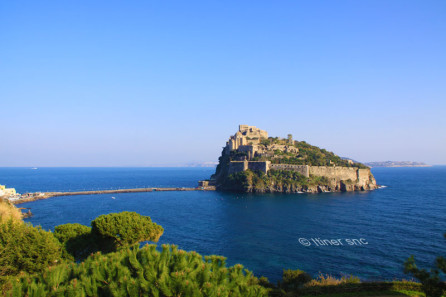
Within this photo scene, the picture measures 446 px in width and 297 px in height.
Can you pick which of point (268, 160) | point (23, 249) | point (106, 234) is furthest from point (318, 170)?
point (23, 249)

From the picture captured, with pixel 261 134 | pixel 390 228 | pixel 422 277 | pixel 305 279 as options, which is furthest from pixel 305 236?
pixel 261 134

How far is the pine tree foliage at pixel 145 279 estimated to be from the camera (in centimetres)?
787

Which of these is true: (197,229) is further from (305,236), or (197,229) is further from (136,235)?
(136,235)

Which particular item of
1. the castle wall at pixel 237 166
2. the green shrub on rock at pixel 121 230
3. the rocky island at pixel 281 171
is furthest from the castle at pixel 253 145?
the green shrub on rock at pixel 121 230

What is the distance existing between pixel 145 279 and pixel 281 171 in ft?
248

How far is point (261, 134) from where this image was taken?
4289 inches

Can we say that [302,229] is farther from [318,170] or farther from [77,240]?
[318,170]

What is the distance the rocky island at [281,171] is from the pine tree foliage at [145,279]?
Result: 70.0m

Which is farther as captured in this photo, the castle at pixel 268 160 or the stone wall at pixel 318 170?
the castle at pixel 268 160

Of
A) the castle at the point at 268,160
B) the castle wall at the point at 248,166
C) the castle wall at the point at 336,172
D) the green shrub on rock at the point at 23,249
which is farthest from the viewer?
the castle wall at the point at 336,172

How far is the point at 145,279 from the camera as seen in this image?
8406 mm

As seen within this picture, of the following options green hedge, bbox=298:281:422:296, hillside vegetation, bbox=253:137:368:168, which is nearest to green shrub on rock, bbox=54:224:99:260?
green hedge, bbox=298:281:422:296

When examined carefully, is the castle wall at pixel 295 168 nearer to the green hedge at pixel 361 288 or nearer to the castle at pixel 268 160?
the castle at pixel 268 160

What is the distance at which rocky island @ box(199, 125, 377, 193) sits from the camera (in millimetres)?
79069
